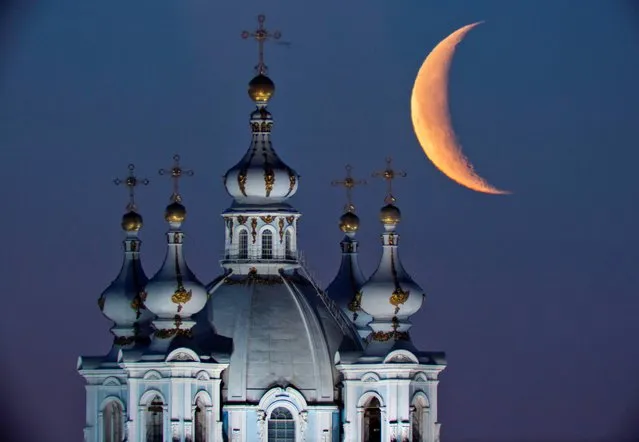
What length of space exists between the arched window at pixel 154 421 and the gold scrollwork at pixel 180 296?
2605 millimetres

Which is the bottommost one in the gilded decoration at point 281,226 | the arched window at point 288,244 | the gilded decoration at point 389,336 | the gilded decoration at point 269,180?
the gilded decoration at point 389,336

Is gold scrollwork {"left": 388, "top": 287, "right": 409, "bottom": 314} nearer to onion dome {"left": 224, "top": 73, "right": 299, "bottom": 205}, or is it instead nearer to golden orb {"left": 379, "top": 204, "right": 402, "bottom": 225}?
golden orb {"left": 379, "top": 204, "right": 402, "bottom": 225}

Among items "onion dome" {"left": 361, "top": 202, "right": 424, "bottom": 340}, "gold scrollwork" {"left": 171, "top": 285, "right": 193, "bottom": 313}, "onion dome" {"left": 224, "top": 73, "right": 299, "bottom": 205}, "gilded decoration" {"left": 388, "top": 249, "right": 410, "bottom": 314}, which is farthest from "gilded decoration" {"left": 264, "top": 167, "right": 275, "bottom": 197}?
"gilded decoration" {"left": 388, "top": 249, "right": 410, "bottom": 314}

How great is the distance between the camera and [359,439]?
127 m

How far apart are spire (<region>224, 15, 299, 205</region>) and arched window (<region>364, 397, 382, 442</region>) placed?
6209 mm

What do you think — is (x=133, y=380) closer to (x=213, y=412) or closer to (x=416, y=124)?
(x=213, y=412)

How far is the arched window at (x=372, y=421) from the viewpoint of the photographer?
419ft

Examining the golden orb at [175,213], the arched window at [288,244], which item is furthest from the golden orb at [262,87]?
the golden orb at [175,213]

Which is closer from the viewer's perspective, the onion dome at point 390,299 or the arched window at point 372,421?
the onion dome at point 390,299

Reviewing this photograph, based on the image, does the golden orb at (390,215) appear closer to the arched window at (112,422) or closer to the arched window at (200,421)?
the arched window at (200,421)

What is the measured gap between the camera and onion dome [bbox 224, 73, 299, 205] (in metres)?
129

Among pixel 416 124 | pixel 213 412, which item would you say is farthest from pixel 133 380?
pixel 416 124

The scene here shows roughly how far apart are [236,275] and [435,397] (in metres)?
6.41

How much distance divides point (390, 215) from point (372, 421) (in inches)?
220
